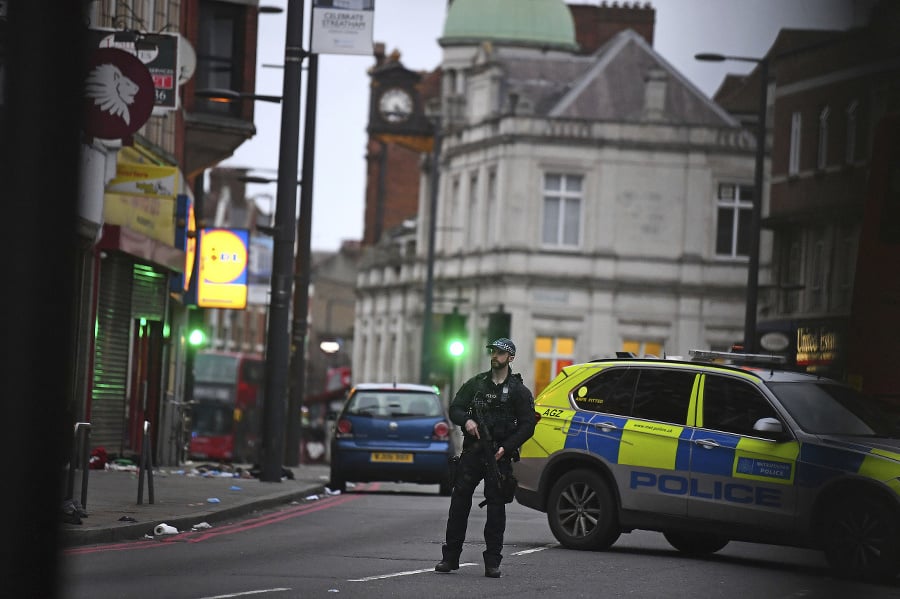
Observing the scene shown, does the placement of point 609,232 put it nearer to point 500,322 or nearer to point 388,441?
point 500,322

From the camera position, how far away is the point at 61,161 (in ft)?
6.14

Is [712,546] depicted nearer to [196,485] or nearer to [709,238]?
[196,485]

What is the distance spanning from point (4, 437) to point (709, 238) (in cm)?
6328

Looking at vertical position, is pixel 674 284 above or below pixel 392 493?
above

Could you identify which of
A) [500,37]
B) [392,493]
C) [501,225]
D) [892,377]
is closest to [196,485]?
[392,493]

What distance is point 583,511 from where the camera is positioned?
1427cm

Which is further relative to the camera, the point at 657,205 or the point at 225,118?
the point at 657,205

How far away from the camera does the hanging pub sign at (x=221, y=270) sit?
35.6 meters

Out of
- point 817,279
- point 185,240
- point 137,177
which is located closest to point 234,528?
point 137,177

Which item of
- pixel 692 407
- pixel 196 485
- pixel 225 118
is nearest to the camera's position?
pixel 692 407

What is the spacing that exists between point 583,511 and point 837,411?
10.7 meters

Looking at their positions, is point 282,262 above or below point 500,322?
above

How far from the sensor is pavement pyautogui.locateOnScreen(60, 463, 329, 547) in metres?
14.1

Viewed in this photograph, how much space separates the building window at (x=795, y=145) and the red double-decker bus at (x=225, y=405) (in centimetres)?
6371
